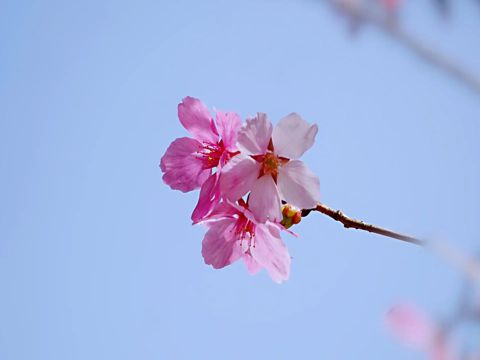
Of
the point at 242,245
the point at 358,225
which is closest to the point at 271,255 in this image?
the point at 242,245

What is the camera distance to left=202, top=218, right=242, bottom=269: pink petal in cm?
76

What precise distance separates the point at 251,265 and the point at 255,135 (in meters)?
0.23

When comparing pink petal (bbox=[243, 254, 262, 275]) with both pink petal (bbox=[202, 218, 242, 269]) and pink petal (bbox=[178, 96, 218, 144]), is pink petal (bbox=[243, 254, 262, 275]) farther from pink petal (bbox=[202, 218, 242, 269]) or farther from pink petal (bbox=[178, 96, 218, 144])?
pink petal (bbox=[178, 96, 218, 144])

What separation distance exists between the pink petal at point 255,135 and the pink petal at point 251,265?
0.62 ft

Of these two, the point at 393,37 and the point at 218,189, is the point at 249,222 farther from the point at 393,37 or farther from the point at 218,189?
the point at 393,37

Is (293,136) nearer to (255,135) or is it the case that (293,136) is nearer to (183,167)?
(255,135)

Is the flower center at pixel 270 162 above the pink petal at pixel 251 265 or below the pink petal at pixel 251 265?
above

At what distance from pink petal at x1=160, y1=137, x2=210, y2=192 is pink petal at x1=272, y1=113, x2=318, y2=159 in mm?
134

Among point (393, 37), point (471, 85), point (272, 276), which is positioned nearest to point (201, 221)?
point (272, 276)

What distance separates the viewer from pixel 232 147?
2.48 ft

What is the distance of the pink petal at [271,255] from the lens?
75 centimetres

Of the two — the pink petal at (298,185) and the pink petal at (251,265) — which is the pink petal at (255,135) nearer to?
the pink petal at (298,185)

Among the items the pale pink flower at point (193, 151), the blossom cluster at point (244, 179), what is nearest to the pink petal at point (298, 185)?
the blossom cluster at point (244, 179)

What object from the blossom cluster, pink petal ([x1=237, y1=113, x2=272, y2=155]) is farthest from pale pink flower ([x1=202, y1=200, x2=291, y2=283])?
pink petal ([x1=237, y1=113, x2=272, y2=155])
